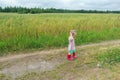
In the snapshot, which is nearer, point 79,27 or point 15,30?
point 15,30

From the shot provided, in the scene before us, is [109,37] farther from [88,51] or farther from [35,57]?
[35,57]

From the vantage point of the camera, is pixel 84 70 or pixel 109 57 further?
pixel 109 57

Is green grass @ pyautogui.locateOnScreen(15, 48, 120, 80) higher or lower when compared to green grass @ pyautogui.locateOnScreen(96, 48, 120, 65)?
lower

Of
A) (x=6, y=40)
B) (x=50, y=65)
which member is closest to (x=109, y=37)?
(x=6, y=40)

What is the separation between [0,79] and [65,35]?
5109 mm

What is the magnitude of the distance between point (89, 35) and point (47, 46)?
2580 millimetres

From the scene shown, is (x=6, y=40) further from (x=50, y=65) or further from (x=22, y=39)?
(x=50, y=65)

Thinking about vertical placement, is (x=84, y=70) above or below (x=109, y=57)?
below

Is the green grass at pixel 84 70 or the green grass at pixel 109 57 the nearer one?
the green grass at pixel 84 70

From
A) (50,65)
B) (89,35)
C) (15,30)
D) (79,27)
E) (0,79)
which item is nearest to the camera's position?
(0,79)

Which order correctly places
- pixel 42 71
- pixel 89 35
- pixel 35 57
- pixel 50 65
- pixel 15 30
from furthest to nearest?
pixel 89 35 < pixel 15 30 < pixel 35 57 < pixel 50 65 < pixel 42 71

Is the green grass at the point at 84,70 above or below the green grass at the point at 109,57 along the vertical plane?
below

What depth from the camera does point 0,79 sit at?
582cm

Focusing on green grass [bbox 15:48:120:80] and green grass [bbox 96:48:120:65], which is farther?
green grass [bbox 96:48:120:65]
